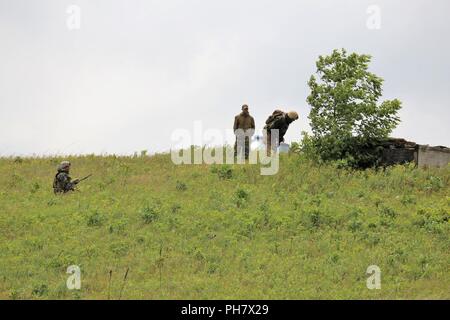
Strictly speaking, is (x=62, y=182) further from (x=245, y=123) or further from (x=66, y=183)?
(x=245, y=123)

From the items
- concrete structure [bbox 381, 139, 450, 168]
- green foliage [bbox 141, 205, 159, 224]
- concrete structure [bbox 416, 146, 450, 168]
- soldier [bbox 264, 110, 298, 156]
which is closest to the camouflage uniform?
green foliage [bbox 141, 205, 159, 224]

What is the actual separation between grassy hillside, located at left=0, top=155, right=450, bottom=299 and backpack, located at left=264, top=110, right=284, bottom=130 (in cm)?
184

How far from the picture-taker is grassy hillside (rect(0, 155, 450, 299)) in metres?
20.7

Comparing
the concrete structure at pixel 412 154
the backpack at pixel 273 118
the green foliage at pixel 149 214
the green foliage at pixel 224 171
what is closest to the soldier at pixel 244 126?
the backpack at pixel 273 118

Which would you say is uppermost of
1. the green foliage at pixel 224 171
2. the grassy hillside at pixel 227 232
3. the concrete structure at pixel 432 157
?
the concrete structure at pixel 432 157

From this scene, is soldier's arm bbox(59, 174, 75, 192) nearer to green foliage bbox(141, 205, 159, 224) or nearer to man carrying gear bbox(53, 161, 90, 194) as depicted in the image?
man carrying gear bbox(53, 161, 90, 194)

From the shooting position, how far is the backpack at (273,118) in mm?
34500

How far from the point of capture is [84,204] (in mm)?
28359

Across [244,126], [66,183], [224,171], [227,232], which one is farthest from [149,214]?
[244,126]

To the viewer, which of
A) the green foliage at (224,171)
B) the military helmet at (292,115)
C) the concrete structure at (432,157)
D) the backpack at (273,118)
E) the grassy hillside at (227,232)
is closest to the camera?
the grassy hillside at (227,232)

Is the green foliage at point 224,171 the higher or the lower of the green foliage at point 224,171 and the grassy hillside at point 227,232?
the higher

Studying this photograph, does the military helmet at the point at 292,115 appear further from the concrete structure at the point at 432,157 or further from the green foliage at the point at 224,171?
the concrete structure at the point at 432,157

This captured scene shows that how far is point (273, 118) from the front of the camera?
34750 mm
